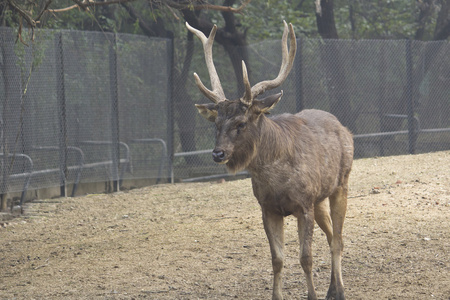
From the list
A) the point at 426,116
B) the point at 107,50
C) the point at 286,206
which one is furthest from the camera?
the point at 426,116

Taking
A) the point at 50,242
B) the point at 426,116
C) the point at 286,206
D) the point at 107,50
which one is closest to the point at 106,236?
the point at 50,242

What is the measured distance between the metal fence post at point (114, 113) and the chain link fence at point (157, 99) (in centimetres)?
2

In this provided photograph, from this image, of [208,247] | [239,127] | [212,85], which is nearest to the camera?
[239,127]

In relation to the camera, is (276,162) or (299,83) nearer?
(276,162)

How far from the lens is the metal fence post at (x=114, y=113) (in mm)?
11609

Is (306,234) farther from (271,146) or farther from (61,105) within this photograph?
(61,105)

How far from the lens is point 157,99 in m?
12.4

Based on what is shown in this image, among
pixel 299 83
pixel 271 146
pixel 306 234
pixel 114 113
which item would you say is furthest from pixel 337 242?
pixel 299 83

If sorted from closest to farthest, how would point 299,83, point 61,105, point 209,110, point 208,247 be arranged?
point 209,110 < point 208,247 < point 61,105 < point 299,83

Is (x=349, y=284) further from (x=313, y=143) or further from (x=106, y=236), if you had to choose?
(x=106, y=236)

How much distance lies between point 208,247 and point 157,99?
5738 mm

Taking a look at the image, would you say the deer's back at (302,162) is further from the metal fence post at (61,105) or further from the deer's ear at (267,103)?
the metal fence post at (61,105)

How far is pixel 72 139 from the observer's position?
36.1ft

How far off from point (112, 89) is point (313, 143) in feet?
21.8
